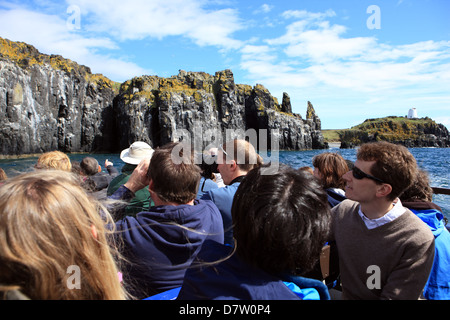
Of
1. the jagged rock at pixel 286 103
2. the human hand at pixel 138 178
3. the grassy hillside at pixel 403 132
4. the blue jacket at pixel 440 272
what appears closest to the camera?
the blue jacket at pixel 440 272

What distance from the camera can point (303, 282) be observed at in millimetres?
1241

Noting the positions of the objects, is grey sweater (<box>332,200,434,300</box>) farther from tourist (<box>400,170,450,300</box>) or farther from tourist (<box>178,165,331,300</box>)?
tourist (<box>178,165,331,300</box>)

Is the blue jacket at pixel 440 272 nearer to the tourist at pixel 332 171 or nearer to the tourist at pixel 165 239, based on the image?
the tourist at pixel 332 171

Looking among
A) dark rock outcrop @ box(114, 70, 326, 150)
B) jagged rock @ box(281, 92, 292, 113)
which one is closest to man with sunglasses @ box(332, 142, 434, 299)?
dark rock outcrop @ box(114, 70, 326, 150)

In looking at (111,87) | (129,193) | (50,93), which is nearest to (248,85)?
(111,87)

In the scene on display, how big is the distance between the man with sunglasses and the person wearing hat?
1943mm

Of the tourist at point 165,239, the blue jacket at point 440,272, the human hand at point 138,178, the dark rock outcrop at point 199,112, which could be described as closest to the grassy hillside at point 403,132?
the dark rock outcrop at point 199,112

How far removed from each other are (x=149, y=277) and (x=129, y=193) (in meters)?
1.02

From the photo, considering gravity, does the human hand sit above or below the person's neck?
above

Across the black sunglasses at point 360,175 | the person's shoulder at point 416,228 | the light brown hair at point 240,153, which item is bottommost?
the person's shoulder at point 416,228

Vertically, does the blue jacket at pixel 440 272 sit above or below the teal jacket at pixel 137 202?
below

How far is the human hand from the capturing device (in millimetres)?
2793

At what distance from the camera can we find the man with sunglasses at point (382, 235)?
189 cm
